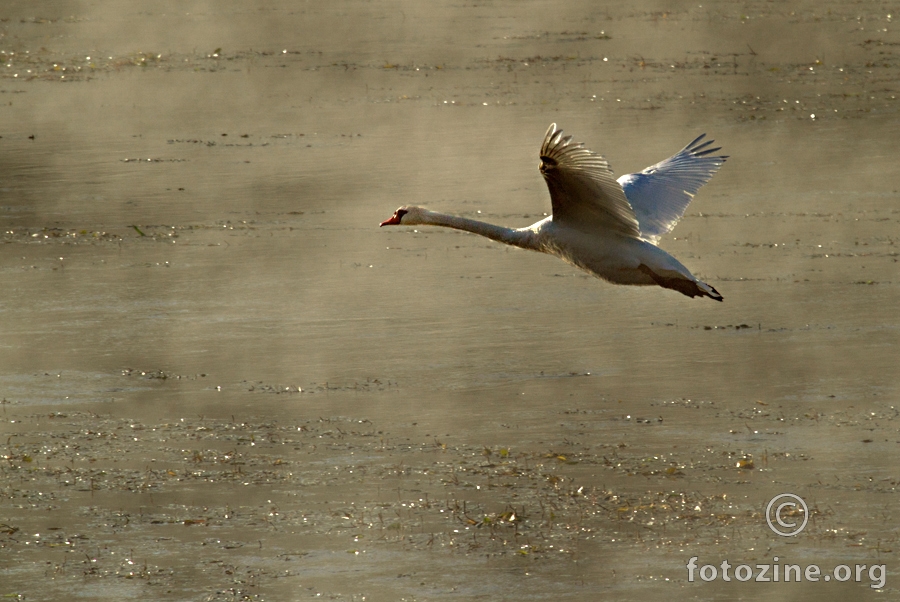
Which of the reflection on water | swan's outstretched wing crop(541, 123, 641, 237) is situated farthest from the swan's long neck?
the reflection on water

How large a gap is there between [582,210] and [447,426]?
1757mm

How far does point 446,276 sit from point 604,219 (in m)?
4.54

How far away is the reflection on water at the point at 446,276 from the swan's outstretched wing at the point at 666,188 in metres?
1.16

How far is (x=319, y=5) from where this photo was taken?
33438 mm

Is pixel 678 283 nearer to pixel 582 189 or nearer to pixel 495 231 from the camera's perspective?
pixel 582 189

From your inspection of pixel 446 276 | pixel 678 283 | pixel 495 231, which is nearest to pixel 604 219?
pixel 678 283

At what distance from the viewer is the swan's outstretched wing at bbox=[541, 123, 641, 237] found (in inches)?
331

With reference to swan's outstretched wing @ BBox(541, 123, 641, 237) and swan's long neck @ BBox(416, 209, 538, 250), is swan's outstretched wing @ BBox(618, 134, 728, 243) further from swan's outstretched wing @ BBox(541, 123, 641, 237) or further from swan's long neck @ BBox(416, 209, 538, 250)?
swan's long neck @ BBox(416, 209, 538, 250)

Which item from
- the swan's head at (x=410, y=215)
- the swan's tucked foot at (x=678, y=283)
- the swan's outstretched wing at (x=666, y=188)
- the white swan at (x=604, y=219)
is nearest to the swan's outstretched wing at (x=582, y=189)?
the white swan at (x=604, y=219)

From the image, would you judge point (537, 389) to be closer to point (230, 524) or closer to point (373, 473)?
point (373, 473)

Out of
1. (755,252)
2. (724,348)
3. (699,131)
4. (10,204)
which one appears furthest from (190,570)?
(699,131)

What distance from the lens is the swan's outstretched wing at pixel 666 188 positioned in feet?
33.4

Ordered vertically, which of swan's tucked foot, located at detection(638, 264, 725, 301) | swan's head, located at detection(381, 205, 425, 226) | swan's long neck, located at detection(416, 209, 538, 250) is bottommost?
swan's tucked foot, located at detection(638, 264, 725, 301)

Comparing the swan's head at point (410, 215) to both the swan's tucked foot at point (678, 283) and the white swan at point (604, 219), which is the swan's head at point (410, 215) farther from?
the swan's tucked foot at point (678, 283)
